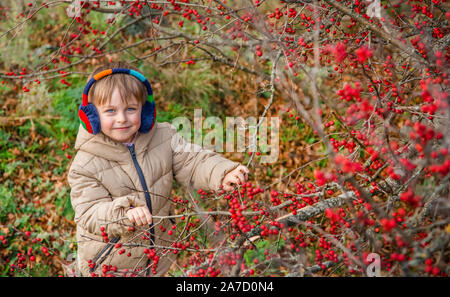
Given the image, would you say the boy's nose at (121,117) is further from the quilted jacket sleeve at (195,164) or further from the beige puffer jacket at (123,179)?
the quilted jacket sleeve at (195,164)

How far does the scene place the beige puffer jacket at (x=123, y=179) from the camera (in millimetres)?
2205

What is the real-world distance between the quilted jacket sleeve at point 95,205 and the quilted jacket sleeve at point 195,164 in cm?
49

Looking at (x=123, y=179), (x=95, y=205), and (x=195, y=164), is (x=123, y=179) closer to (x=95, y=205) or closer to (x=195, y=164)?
(x=95, y=205)

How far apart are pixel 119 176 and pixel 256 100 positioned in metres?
3.09

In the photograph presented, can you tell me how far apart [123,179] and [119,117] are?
0.42 metres

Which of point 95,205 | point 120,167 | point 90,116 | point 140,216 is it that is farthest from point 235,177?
point 90,116

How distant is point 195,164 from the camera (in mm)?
2660

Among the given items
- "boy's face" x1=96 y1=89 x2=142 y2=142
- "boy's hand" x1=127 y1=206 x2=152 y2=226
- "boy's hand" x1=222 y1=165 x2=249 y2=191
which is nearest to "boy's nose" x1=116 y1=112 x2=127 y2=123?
"boy's face" x1=96 y1=89 x2=142 y2=142

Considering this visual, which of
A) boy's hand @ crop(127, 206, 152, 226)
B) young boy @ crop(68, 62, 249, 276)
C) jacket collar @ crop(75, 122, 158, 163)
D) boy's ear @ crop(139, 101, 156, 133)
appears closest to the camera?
boy's hand @ crop(127, 206, 152, 226)

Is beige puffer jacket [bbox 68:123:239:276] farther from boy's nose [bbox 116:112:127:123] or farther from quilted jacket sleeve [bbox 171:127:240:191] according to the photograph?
boy's nose [bbox 116:112:127:123]

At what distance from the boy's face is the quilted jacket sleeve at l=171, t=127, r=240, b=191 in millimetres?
418

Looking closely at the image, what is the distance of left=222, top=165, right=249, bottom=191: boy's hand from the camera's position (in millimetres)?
2295

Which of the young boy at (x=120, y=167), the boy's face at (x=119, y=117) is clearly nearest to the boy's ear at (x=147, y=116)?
the young boy at (x=120, y=167)

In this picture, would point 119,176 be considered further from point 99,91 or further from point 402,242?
point 402,242
